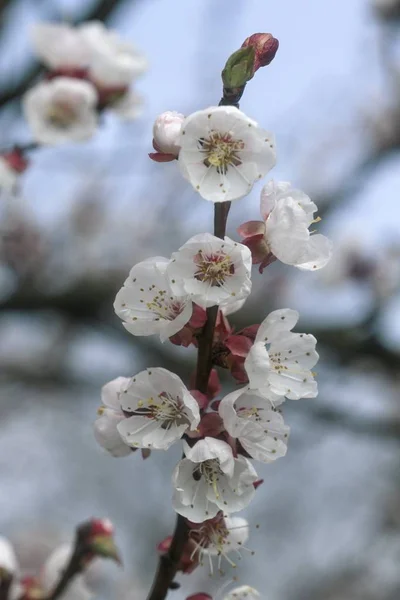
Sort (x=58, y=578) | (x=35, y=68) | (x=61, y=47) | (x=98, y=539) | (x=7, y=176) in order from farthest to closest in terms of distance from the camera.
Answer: (x=35, y=68) < (x=61, y=47) < (x=7, y=176) < (x=58, y=578) < (x=98, y=539)

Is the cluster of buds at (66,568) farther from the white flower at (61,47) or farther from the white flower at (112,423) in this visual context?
the white flower at (61,47)

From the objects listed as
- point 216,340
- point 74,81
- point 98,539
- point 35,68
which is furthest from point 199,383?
point 35,68

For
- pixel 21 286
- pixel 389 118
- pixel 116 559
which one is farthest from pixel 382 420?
pixel 389 118

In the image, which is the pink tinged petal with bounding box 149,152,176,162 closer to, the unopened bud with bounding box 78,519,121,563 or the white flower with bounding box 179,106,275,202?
the white flower with bounding box 179,106,275,202

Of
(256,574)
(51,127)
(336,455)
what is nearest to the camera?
(51,127)

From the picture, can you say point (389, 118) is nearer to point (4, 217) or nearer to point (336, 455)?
point (4, 217)

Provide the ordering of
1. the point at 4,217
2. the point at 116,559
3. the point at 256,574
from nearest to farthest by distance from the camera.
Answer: the point at 116,559 → the point at 4,217 → the point at 256,574

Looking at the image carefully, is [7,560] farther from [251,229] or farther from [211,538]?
[251,229]

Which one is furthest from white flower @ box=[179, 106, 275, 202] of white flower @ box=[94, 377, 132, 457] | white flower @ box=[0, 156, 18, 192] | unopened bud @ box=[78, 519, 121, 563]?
white flower @ box=[0, 156, 18, 192]
